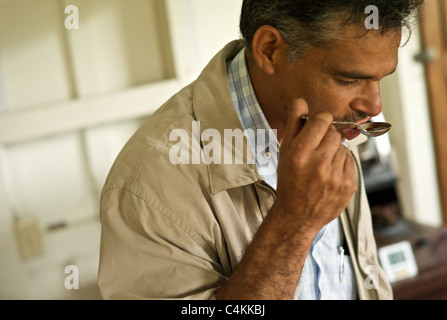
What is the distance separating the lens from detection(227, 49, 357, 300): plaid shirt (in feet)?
2.91

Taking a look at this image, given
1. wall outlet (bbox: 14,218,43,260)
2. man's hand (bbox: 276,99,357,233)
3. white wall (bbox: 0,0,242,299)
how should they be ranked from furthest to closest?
wall outlet (bbox: 14,218,43,260)
white wall (bbox: 0,0,242,299)
man's hand (bbox: 276,99,357,233)

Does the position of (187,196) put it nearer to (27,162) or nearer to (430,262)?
(27,162)

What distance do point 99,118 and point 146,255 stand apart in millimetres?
466

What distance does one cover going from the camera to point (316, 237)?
3.12 feet

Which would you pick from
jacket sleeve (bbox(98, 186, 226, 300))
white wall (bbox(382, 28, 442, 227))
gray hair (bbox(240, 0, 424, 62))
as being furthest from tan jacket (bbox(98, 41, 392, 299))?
white wall (bbox(382, 28, 442, 227))

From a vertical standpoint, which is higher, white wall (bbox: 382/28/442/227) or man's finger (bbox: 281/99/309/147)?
man's finger (bbox: 281/99/309/147)

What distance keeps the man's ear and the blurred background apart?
16 cm

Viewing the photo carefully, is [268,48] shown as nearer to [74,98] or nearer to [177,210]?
[177,210]

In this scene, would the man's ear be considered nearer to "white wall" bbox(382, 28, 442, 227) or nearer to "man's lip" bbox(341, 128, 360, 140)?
"man's lip" bbox(341, 128, 360, 140)

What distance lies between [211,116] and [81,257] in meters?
0.73

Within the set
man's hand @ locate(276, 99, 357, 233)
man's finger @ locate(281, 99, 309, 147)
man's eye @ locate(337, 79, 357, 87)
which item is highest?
man's eye @ locate(337, 79, 357, 87)

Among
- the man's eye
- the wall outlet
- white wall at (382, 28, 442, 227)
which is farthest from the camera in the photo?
white wall at (382, 28, 442, 227)

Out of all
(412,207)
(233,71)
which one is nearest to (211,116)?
(233,71)

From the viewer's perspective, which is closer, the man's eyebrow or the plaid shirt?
the man's eyebrow
